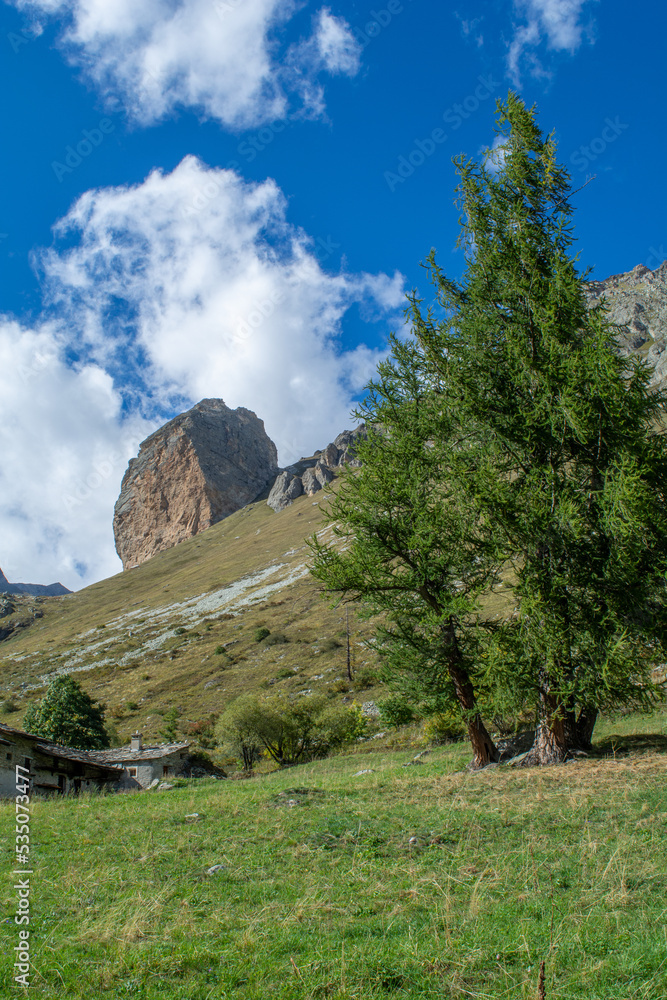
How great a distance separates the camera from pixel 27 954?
14.5 ft

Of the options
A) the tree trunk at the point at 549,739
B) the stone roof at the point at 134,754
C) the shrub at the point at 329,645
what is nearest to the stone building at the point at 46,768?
the stone roof at the point at 134,754

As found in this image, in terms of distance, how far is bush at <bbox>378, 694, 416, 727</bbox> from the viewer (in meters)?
14.7

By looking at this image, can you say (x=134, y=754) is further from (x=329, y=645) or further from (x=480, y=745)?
(x=329, y=645)

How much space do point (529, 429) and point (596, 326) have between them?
7.87 feet

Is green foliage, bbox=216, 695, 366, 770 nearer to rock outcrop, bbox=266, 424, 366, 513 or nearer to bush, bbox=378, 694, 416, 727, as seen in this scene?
bush, bbox=378, 694, 416, 727

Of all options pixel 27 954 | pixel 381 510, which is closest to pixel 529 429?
pixel 381 510

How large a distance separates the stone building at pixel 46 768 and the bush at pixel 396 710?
13.7 meters

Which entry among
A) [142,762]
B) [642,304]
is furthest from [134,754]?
[642,304]

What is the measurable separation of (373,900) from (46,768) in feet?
78.8

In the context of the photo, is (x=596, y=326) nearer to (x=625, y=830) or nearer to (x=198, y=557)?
(x=625, y=830)

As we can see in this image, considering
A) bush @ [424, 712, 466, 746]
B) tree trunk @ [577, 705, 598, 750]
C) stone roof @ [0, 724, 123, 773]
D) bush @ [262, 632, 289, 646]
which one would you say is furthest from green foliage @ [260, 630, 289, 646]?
tree trunk @ [577, 705, 598, 750]

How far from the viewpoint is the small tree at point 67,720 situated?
38.2 metres

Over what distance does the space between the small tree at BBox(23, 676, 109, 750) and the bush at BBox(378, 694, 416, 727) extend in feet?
102

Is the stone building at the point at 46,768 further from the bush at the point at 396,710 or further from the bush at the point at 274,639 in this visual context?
the bush at the point at 274,639
